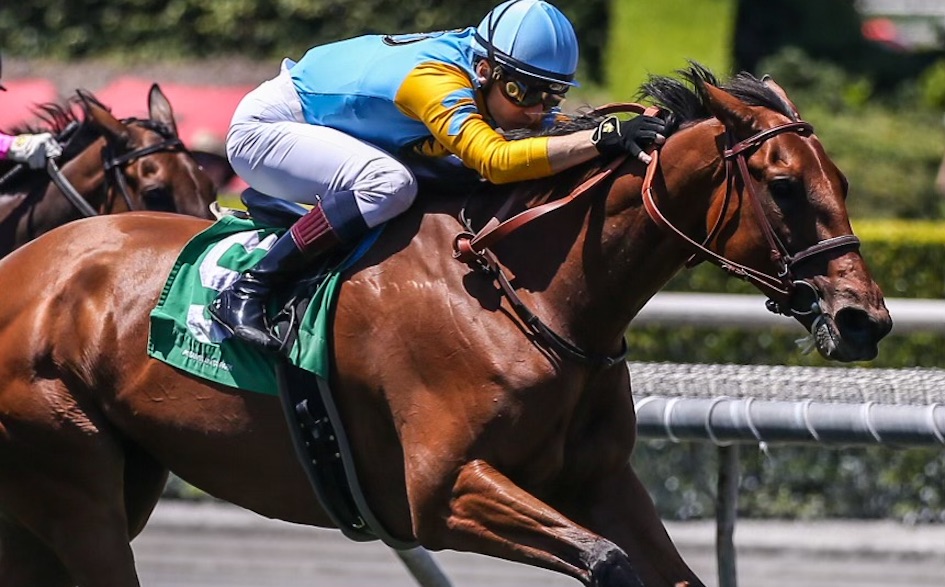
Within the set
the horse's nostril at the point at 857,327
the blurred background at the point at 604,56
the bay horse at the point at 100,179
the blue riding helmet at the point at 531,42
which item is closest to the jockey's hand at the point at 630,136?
the blue riding helmet at the point at 531,42

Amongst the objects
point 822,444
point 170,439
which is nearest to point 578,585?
point 822,444

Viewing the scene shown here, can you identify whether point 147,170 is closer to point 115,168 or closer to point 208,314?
point 115,168

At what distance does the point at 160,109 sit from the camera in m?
7.04

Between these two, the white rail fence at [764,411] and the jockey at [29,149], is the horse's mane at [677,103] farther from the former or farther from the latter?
the jockey at [29,149]

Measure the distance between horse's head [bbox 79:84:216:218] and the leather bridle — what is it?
2.62 metres

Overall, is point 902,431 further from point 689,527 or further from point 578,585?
point 689,527

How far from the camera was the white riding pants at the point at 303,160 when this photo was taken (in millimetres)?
4340

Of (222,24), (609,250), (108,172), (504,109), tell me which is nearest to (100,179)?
(108,172)

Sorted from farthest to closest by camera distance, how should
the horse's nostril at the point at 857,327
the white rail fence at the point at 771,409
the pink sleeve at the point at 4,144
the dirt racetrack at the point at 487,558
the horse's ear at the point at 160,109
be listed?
1. the dirt racetrack at the point at 487,558
2. the horse's ear at the point at 160,109
3. the pink sleeve at the point at 4,144
4. the white rail fence at the point at 771,409
5. the horse's nostril at the point at 857,327

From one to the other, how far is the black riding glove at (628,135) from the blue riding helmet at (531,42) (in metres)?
0.24

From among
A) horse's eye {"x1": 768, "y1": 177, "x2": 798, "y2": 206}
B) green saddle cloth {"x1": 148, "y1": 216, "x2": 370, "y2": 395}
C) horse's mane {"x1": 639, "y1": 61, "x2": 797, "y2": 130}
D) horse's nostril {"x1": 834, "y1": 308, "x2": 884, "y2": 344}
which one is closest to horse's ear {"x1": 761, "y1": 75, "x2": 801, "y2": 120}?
horse's mane {"x1": 639, "y1": 61, "x2": 797, "y2": 130}

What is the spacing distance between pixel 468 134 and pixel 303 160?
0.56 metres

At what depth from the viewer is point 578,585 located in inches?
284

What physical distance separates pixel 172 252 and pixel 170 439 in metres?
0.52
